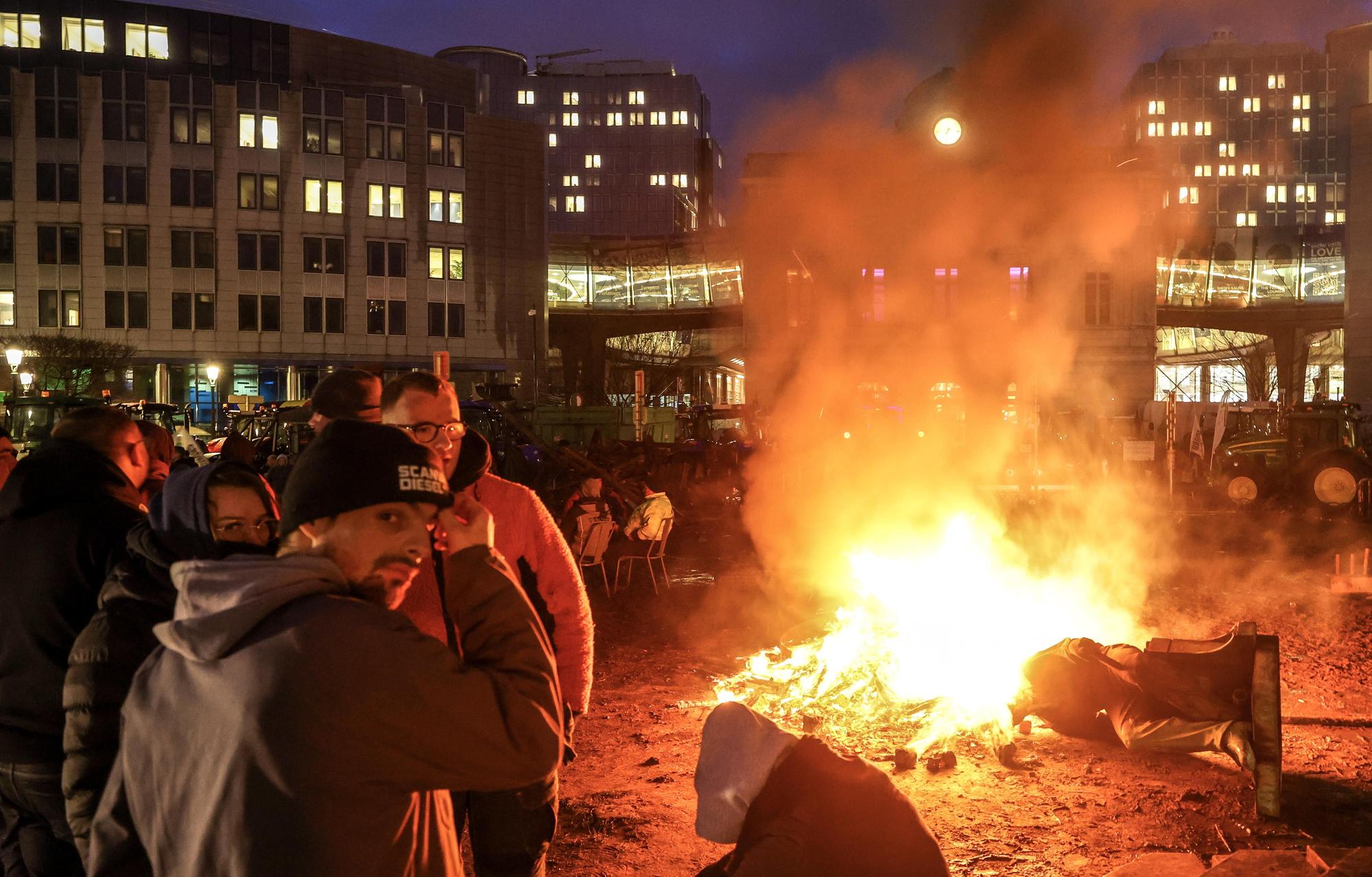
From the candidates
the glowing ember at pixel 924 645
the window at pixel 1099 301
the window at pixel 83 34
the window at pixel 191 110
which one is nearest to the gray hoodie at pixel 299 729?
the glowing ember at pixel 924 645

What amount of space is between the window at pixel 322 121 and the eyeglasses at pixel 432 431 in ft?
133

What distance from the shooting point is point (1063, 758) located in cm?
511

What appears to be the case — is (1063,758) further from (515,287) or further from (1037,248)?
(515,287)

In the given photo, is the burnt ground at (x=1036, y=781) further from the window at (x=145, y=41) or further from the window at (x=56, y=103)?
the window at (x=145, y=41)

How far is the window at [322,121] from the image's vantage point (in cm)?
3878

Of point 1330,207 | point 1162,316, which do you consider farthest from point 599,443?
point 1330,207

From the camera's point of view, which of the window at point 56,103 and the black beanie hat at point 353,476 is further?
the window at point 56,103

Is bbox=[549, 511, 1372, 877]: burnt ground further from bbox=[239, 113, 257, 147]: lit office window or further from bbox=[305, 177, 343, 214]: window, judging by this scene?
bbox=[239, 113, 257, 147]: lit office window

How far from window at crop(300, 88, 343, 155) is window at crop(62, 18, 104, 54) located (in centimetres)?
1068

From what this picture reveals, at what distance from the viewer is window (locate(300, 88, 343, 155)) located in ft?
127

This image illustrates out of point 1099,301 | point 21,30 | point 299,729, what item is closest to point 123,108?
point 21,30

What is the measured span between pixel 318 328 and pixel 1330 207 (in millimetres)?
93067

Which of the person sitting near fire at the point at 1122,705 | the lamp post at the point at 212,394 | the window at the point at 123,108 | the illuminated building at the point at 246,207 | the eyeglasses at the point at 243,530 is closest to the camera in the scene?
the eyeglasses at the point at 243,530

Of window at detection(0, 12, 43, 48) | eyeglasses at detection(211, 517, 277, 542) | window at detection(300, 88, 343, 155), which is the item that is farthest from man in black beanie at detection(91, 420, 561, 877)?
window at detection(0, 12, 43, 48)
